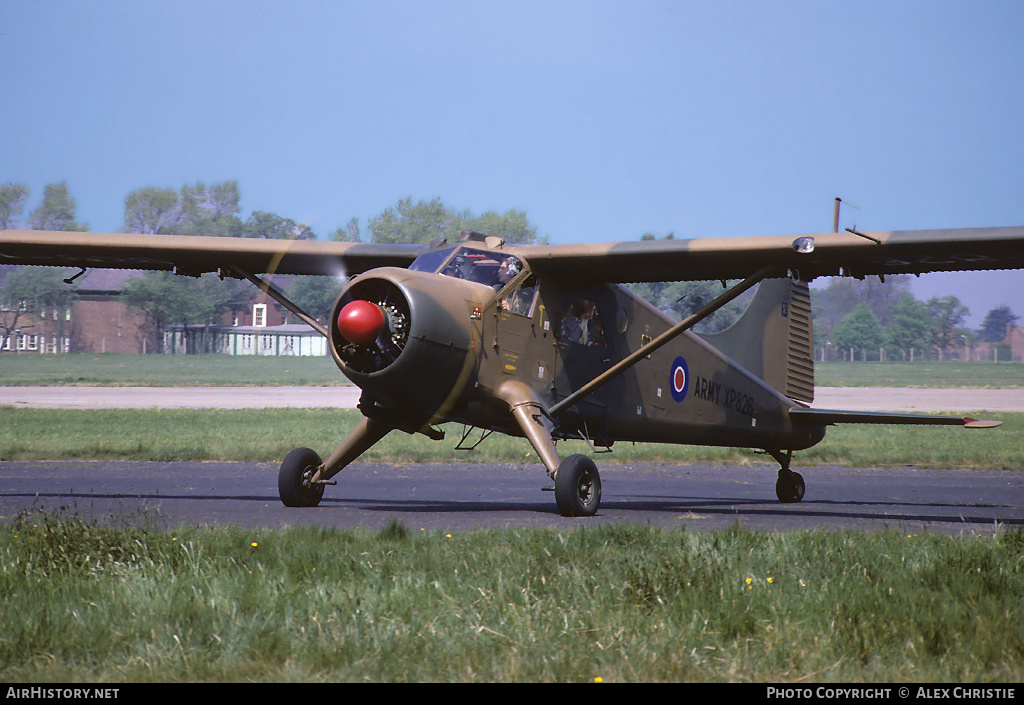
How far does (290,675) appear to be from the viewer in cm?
381

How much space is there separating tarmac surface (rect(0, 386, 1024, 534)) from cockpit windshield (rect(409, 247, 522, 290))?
232cm

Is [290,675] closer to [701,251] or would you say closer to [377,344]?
[377,344]

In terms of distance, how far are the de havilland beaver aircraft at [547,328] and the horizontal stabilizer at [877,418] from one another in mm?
32

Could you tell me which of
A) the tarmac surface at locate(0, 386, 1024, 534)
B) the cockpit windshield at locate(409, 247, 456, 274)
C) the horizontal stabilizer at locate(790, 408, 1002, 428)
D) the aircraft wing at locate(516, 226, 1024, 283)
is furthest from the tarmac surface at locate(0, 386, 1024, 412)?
the aircraft wing at locate(516, 226, 1024, 283)

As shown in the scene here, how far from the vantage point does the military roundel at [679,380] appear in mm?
12734

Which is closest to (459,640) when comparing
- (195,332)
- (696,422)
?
(696,422)

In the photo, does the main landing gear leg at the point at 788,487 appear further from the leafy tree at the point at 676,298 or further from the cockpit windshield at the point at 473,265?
the leafy tree at the point at 676,298

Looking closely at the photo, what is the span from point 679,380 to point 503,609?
8430 mm

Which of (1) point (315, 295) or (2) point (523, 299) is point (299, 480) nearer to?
(2) point (523, 299)

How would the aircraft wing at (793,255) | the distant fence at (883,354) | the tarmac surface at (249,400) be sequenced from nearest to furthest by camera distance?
the aircraft wing at (793,255), the tarmac surface at (249,400), the distant fence at (883,354)

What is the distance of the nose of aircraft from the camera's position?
8555mm

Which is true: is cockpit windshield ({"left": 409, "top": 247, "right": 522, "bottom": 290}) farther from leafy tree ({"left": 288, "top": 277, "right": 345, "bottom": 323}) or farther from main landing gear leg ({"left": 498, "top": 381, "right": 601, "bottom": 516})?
leafy tree ({"left": 288, "top": 277, "right": 345, "bottom": 323})

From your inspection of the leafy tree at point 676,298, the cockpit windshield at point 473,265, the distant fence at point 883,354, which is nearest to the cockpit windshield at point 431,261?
the cockpit windshield at point 473,265

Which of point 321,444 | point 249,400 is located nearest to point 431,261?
point 321,444
